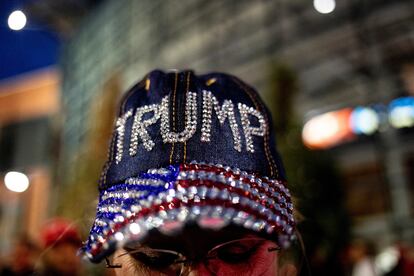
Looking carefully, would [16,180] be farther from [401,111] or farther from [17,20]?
[401,111]

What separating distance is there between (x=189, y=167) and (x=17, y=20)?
4.64ft

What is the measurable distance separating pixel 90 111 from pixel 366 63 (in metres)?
15.5

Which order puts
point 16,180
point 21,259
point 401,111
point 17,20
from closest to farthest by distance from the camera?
point 17,20, point 16,180, point 21,259, point 401,111

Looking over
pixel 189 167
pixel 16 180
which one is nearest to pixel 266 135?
pixel 189 167

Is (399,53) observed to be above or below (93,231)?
above

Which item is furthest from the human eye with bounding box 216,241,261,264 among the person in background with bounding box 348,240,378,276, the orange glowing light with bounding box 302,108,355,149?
the orange glowing light with bounding box 302,108,355,149

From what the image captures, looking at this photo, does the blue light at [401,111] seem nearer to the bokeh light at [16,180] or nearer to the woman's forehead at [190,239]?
the bokeh light at [16,180]

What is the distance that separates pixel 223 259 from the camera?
1.25 meters

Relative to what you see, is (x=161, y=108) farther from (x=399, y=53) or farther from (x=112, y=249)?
(x=399, y=53)

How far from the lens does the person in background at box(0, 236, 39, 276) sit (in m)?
4.44

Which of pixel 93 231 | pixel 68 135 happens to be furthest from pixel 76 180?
pixel 68 135

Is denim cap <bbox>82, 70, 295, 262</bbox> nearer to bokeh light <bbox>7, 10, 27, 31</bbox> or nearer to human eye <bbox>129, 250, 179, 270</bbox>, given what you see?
human eye <bbox>129, 250, 179, 270</bbox>

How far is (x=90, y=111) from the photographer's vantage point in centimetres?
2450

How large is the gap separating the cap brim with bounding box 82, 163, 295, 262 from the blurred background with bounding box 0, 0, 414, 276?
1359mm
